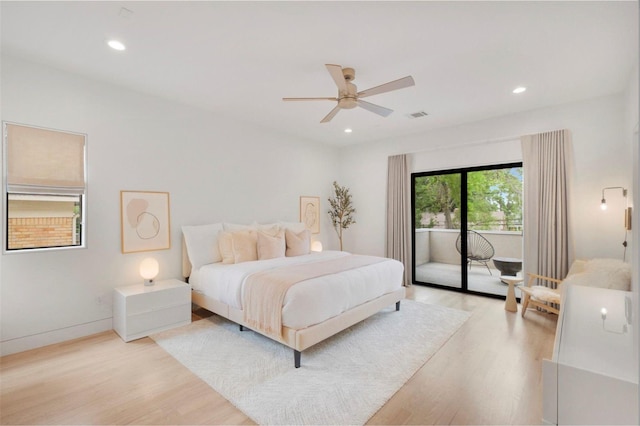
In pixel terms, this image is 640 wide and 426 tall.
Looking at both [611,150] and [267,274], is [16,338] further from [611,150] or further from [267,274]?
[611,150]

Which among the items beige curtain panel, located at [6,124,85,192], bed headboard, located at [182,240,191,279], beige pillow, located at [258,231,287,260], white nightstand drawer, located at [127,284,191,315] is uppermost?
beige curtain panel, located at [6,124,85,192]

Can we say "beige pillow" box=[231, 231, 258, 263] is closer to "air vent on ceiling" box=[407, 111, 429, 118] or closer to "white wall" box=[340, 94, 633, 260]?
"white wall" box=[340, 94, 633, 260]

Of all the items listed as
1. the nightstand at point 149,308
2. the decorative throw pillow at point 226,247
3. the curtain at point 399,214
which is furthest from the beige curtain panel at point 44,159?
the curtain at point 399,214

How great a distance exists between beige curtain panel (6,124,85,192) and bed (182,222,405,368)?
133cm

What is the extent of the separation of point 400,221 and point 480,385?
335 centimetres

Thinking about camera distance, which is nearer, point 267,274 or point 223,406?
point 223,406

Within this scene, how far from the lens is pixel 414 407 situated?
2.04 metres

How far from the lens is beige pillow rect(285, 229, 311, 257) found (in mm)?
4398

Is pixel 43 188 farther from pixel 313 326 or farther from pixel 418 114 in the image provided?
pixel 418 114

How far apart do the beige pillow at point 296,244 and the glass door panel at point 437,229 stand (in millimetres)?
2242

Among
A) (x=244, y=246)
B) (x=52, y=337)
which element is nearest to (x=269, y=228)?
(x=244, y=246)

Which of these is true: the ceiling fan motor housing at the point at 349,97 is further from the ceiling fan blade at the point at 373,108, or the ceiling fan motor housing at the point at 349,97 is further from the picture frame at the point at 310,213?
the picture frame at the point at 310,213

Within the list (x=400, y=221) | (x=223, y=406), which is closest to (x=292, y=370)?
(x=223, y=406)

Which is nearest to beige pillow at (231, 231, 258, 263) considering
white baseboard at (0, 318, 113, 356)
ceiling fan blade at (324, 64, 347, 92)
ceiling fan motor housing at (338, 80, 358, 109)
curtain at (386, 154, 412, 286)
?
white baseboard at (0, 318, 113, 356)
